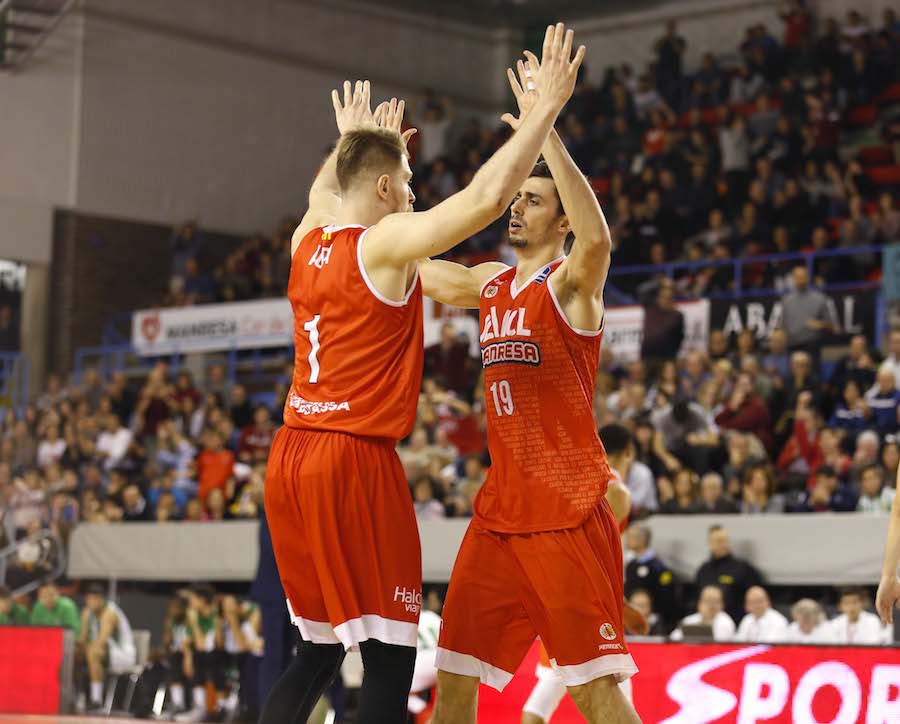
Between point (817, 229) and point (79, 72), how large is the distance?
11.7m

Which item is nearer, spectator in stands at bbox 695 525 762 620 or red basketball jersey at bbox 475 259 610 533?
red basketball jersey at bbox 475 259 610 533

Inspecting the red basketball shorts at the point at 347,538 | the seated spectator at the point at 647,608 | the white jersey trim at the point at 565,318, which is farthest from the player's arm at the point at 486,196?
the seated spectator at the point at 647,608

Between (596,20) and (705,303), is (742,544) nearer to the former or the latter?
(705,303)

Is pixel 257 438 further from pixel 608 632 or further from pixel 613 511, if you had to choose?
pixel 608 632

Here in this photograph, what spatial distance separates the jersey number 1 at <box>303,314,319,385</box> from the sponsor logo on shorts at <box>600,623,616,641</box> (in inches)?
51.4

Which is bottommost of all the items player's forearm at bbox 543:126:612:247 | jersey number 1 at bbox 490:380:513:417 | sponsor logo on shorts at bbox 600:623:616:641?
sponsor logo on shorts at bbox 600:623:616:641

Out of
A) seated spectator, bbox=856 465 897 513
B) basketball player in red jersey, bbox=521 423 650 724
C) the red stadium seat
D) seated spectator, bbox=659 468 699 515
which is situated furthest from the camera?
the red stadium seat

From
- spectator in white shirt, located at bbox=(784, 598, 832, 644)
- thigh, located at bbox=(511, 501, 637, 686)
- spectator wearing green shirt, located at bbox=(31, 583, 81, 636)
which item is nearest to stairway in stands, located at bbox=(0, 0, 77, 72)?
spectator wearing green shirt, located at bbox=(31, 583, 81, 636)

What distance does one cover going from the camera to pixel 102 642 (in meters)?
14.0

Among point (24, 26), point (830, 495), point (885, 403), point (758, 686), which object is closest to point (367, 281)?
point (758, 686)

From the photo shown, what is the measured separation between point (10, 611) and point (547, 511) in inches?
419

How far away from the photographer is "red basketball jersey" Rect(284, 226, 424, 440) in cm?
477

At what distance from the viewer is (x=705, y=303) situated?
15.7 meters

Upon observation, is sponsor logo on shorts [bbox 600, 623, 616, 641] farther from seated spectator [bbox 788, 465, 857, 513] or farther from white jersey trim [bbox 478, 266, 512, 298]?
seated spectator [bbox 788, 465, 857, 513]
